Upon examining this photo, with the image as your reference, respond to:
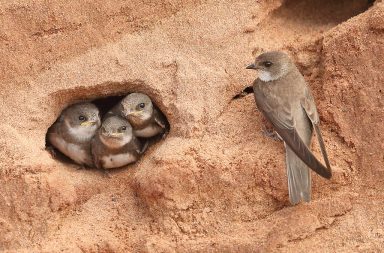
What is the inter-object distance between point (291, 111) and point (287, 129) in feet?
0.52

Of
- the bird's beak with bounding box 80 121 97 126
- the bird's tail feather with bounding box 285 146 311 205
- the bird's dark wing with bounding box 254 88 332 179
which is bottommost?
the bird's beak with bounding box 80 121 97 126

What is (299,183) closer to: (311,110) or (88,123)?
(311,110)

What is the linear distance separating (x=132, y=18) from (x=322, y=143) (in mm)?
1327

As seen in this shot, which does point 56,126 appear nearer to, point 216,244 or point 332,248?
point 216,244

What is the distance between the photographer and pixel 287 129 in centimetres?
438

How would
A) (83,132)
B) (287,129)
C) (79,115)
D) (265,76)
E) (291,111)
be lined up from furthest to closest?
(83,132) < (79,115) < (265,76) < (291,111) < (287,129)

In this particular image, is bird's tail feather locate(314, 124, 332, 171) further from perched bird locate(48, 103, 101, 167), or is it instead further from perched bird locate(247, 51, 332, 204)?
perched bird locate(48, 103, 101, 167)

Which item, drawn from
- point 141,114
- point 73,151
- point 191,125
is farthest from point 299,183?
point 73,151

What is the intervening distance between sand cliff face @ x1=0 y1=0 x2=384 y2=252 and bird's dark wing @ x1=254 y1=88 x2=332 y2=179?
3.8 inches

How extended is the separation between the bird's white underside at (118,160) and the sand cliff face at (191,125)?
51mm

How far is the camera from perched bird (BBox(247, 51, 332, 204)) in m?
4.21

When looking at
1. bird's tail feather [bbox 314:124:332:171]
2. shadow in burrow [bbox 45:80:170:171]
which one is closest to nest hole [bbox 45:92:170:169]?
shadow in burrow [bbox 45:80:170:171]

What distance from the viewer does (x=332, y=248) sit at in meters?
4.17

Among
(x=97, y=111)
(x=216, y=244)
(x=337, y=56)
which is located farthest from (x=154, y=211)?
(x=337, y=56)
